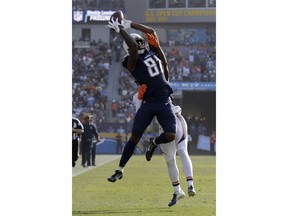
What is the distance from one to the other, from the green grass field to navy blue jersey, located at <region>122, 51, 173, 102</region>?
3.73 ft

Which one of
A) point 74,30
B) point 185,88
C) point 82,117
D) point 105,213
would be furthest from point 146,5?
point 185,88

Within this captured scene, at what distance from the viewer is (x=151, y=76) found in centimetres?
789

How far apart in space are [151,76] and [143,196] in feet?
6.58

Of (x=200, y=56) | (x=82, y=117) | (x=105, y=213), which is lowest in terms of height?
(x=105, y=213)

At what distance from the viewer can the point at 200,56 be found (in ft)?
43.3

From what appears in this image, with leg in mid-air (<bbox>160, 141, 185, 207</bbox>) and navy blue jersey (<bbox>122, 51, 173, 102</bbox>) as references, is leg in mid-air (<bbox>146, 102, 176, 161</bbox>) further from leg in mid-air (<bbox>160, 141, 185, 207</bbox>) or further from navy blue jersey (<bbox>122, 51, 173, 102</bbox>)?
leg in mid-air (<bbox>160, 141, 185, 207</bbox>)

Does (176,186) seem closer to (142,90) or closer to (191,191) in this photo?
(191,191)

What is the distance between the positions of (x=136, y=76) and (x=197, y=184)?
1.86m

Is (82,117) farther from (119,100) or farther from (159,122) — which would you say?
(159,122)

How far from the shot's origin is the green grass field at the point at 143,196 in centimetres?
841

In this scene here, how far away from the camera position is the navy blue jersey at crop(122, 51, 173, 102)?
788cm

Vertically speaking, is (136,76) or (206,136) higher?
(136,76)

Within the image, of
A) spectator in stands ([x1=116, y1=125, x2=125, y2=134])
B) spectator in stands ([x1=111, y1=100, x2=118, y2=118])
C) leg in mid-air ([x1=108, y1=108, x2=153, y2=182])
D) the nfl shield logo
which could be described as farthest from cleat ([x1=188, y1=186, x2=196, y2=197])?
spectator in stands ([x1=116, y1=125, x2=125, y2=134])

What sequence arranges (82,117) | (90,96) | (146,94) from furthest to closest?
(90,96) < (82,117) < (146,94)
